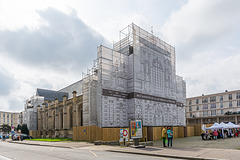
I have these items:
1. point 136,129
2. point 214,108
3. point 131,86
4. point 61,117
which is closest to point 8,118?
point 61,117

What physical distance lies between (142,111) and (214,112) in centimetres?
5713

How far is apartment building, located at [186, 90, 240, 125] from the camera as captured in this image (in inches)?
2938

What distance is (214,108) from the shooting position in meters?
80.8

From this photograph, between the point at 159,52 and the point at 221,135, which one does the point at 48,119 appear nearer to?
the point at 159,52

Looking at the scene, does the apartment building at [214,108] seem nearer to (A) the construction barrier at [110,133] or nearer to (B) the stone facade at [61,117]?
(A) the construction barrier at [110,133]

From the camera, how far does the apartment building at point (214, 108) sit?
245 feet

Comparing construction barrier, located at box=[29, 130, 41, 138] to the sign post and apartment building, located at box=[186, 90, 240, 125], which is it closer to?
the sign post

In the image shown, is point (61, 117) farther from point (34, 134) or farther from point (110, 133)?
point (110, 133)

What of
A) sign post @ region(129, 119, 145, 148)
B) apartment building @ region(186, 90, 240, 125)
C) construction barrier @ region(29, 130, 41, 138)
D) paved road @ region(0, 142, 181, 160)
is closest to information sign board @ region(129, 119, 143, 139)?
sign post @ region(129, 119, 145, 148)

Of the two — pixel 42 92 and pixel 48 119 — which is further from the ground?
pixel 42 92

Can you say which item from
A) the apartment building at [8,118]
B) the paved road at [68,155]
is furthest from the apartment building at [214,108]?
the apartment building at [8,118]

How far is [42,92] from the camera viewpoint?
7000 cm

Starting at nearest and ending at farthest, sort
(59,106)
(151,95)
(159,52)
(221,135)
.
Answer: (221,135), (151,95), (159,52), (59,106)

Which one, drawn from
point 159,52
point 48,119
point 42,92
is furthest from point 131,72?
point 42,92
